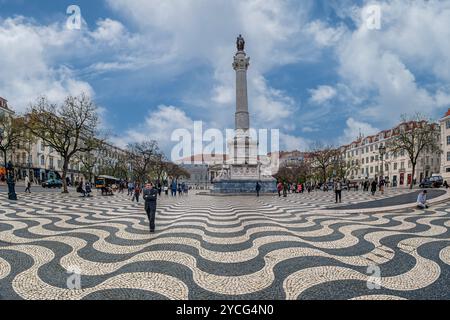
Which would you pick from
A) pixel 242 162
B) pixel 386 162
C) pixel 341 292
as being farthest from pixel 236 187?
pixel 386 162

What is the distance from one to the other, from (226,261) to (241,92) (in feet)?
92.3

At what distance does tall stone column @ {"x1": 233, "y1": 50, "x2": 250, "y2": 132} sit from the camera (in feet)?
97.5

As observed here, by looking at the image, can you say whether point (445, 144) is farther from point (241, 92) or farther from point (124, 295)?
point (124, 295)

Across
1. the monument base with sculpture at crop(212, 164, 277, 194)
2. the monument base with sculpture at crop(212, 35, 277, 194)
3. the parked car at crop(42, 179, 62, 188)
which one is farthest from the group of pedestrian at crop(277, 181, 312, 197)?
the parked car at crop(42, 179, 62, 188)

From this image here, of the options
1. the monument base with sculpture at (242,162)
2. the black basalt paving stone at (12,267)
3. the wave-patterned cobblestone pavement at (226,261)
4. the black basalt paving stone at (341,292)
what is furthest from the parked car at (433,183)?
the black basalt paving stone at (12,267)

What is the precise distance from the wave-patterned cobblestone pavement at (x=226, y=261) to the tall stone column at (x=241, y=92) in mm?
22943

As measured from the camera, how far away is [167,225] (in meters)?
8.23

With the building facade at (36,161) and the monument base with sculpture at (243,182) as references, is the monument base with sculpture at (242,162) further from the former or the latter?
the building facade at (36,161)

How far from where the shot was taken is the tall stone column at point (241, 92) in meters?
29.7

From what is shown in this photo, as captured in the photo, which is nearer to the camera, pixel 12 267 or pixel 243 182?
pixel 12 267

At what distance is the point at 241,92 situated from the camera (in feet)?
100

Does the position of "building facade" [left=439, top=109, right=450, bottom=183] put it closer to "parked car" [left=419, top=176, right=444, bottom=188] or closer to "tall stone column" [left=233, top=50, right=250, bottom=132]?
"parked car" [left=419, top=176, right=444, bottom=188]

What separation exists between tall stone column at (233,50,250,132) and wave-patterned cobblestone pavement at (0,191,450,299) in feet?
75.3
